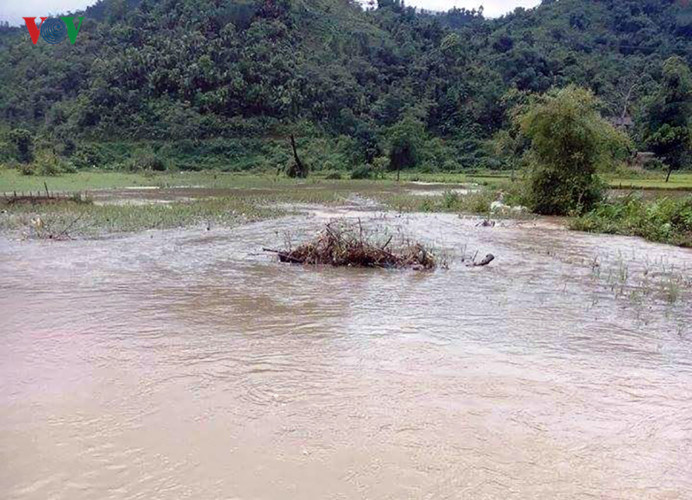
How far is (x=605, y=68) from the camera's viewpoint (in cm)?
6431

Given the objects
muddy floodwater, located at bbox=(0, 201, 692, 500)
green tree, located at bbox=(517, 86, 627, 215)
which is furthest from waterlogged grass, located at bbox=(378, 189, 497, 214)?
muddy floodwater, located at bbox=(0, 201, 692, 500)

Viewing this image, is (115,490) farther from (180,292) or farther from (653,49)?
(653,49)

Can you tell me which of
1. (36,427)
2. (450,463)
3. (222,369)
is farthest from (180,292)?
(450,463)

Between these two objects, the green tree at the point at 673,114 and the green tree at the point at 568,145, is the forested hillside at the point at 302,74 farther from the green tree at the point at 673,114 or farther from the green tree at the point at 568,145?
the green tree at the point at 568,145

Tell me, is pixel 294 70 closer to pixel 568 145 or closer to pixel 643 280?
pixel 568 145

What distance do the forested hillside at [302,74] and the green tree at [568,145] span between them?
1098 inches

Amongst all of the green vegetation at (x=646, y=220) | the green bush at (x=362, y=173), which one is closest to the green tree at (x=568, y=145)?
the green vegetation at (x=646, y=220)

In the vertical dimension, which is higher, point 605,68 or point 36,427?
point 605,68

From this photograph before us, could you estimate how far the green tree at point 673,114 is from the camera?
1528 inches

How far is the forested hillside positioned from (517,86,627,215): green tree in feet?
91.5

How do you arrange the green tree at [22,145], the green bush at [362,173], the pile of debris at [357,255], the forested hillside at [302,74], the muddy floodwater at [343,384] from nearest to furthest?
the muddy floodwater at [343,384], the pile of debris at [357,255], the green bush at [362,173], the green tree at [22,145], the forested hillside at [302,74]

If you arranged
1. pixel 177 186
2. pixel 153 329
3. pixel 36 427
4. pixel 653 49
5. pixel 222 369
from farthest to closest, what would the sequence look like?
pixel 653 49 < pixel 177 186 < pixel 153 329 < pixel 222 369 < pixel 36 427

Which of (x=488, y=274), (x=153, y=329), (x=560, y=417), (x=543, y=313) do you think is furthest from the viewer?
(x=488, y=274)

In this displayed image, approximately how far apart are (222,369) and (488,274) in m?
6.42
